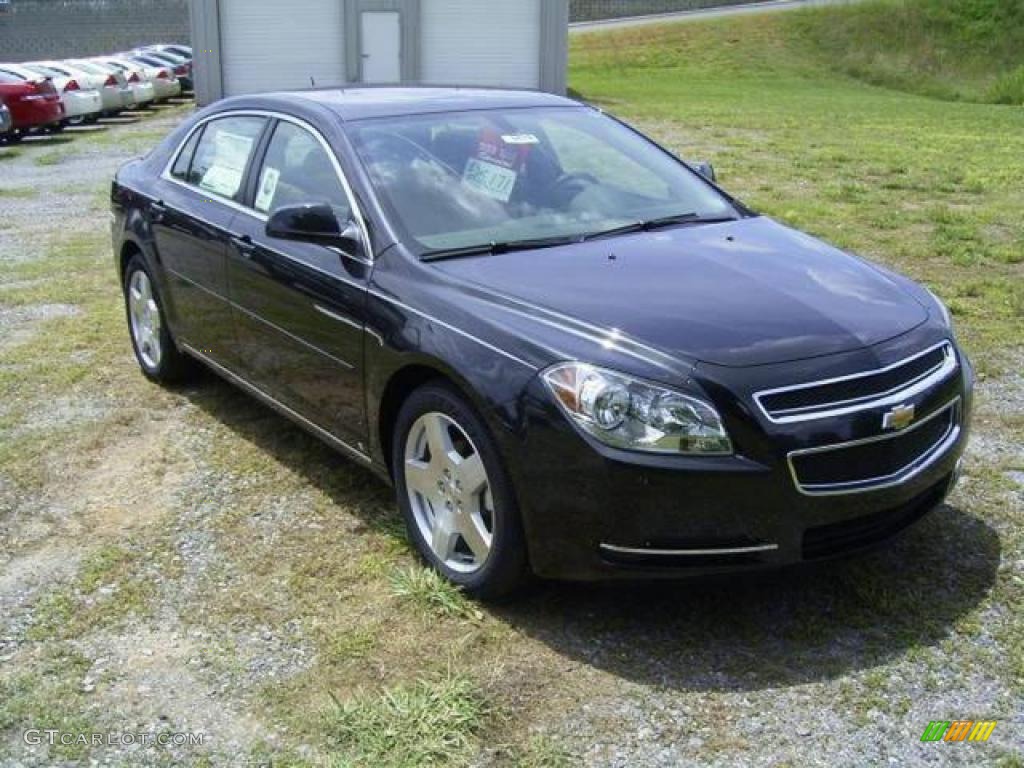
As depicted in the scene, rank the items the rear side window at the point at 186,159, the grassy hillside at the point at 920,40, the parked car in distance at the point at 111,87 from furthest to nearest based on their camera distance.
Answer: the grassy hillside at the point at 920,40
the parked car in distance at the point at 111,87
the rear side window at the point at 186,159

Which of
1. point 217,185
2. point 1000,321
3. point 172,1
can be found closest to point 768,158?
point 1000,321

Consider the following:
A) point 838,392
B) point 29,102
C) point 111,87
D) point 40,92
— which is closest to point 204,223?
point 838,392

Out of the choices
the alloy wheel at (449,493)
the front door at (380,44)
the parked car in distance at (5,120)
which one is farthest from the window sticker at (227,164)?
the front door at (380,44)

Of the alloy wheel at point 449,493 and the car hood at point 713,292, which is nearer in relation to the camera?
the car hood at point 713,292

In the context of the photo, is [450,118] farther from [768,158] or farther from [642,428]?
[768,158]

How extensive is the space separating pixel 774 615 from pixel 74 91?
22905mm

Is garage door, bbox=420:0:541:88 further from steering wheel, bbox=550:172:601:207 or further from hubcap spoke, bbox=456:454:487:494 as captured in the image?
hubcap spoke, bbox=456:454:487:494

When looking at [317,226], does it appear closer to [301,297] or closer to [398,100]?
[301,297]

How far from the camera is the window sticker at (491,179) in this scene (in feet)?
14.4

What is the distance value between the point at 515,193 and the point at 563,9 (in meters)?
24.8

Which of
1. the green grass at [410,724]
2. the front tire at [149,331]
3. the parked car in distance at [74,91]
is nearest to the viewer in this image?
the green grass at [410,724]

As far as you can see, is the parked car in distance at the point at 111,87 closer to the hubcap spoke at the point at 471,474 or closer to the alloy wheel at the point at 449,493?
the alloy wheel at the point at 449,493

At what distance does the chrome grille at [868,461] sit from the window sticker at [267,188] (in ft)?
8.55

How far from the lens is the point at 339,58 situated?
27047 mm
